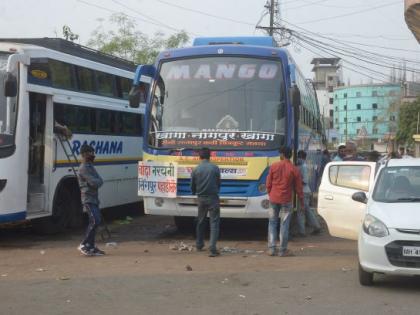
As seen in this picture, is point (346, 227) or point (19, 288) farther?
point (346, 227)

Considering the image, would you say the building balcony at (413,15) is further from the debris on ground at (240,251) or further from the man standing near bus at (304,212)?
the debris on ground at (240,251)

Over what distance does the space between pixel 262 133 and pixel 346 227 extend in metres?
2.56

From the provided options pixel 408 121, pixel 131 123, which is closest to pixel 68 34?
pixel 131 123

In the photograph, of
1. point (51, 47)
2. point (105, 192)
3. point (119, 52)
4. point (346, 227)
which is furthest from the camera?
point (119, 52)

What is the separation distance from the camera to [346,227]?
9.48m

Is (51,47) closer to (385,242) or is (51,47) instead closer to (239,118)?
(239,118)

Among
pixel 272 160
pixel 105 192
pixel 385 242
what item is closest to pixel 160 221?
pixel 105 192

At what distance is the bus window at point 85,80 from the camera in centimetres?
1297

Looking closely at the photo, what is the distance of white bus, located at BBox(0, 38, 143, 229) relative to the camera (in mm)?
10562

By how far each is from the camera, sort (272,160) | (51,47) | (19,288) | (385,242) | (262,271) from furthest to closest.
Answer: (51,47) < (272,160) < (262,271) < (19,288) < (385,242)

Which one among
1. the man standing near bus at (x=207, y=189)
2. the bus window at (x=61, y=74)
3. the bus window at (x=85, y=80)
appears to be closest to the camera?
the man standing near bus at (x=207, y=189)

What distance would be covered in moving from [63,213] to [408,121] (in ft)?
169

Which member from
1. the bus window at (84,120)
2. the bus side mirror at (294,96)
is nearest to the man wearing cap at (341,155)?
the bus side mirror at (294,96)

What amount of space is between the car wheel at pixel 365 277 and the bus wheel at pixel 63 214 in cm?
630
